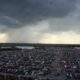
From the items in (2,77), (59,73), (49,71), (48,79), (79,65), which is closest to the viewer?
(48,79)

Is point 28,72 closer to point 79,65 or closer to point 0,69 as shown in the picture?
point 0,69

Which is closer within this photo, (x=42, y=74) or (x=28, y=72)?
(x=42, y=74)

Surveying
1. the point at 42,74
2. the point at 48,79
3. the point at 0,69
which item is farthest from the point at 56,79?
the point at 0,69

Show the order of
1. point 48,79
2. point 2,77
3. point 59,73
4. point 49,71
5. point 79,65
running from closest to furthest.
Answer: point 48,79
point 2,77
point 59,73
point 49,71
point 79,65

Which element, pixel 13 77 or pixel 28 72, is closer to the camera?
pixel 13 77

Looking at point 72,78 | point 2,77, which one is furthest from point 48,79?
point 2,77

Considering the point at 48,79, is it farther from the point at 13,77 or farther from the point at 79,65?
the point at 79,65

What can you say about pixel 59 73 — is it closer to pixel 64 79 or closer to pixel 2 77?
pixel 64 79

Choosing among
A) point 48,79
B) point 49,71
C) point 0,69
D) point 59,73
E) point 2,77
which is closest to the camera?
point 48,79

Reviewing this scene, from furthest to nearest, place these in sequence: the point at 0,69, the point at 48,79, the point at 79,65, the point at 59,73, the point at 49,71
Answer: the point at 79,65
the point at 0,69
the point at 49,71
the point at 59,73
the point at 48,79
